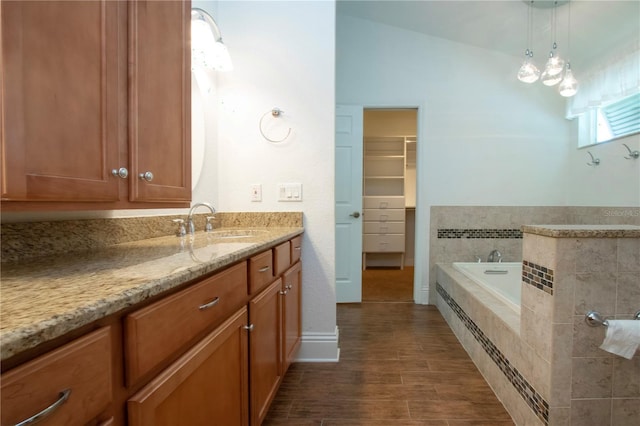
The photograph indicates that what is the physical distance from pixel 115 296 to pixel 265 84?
5.76 feet

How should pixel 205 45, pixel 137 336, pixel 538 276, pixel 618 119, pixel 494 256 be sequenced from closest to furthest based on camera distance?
pixel 137 336 < pixel 538 276 < pixel 205 45 < pixel 618 119 < pixel 494 256

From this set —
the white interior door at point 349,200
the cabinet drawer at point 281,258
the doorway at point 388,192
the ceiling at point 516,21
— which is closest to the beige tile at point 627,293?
the cabinet drawer at point 281,258

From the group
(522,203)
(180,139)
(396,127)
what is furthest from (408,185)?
(180,139)

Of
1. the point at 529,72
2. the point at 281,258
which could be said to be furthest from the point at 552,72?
the point at 281,258

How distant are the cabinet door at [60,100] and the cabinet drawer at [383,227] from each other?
158 inches

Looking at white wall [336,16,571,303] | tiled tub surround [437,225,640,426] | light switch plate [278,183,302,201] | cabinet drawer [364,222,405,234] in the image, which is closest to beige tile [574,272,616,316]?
tiled tub surround [437,225,640,426]

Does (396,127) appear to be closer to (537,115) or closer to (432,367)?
(537,115)

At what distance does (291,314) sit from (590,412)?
1374 millimetres

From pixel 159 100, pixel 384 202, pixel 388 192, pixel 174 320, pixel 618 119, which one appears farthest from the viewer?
pixel 388 192

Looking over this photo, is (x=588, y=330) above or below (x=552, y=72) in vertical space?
below

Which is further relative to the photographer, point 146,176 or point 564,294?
point 564,294

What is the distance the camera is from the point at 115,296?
51 centimetres

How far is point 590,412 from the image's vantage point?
45.4 inches

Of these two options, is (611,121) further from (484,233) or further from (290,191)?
(290,191)
